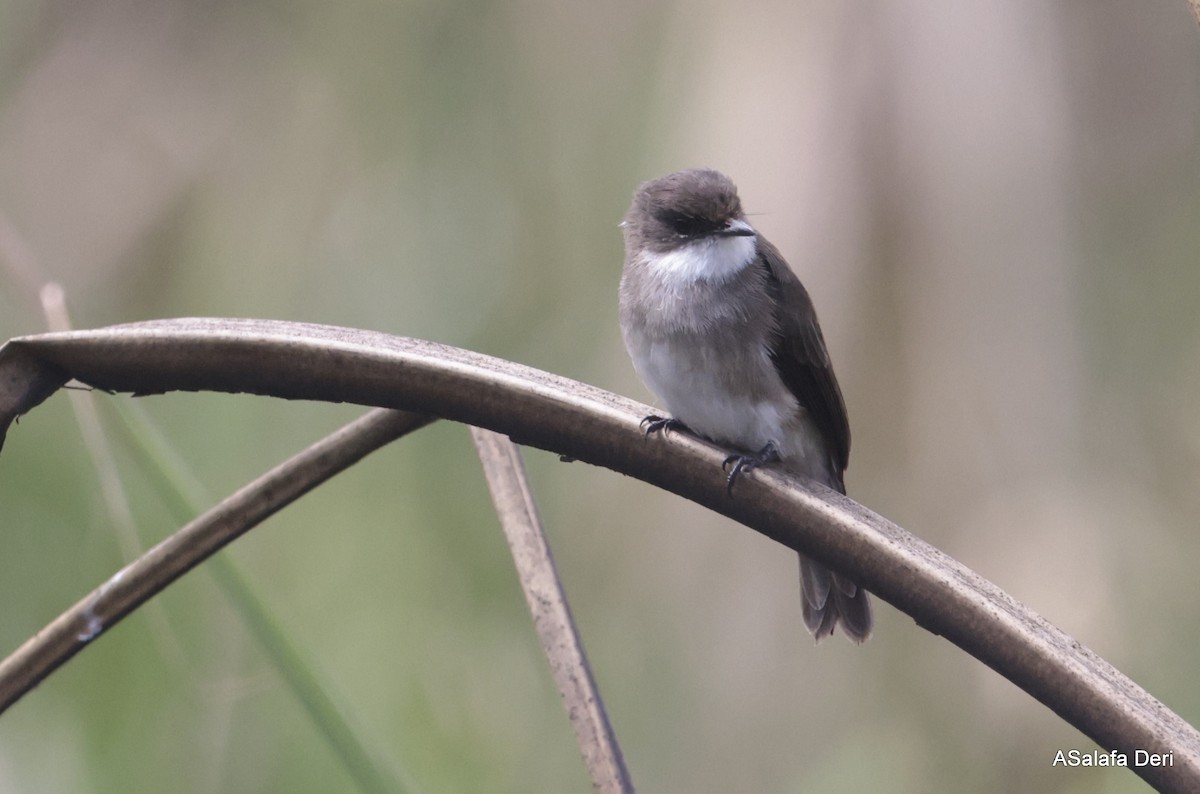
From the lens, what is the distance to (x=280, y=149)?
293 cm

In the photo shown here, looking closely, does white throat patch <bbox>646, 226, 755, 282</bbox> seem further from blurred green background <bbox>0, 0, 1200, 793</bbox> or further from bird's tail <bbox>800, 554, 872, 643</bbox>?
bird's tail <bbox>800, 554, 872, 643</bbox>

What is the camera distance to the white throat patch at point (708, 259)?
216cm

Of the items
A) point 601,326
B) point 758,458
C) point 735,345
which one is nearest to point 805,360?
point 735,345

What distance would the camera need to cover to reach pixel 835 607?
219 centimetres

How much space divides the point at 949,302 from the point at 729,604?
2.23ft

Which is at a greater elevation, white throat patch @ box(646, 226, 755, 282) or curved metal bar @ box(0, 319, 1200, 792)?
white throat patch @ box(646, 226, 755, 282)

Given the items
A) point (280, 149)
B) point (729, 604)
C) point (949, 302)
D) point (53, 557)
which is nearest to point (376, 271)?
point (280, 149)

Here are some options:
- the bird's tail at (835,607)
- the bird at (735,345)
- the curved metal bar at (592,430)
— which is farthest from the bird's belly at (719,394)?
the curved metal bar at (592,430)

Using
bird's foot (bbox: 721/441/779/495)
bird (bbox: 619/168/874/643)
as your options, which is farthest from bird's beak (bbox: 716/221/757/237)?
bird's foot (bbox: 721/441/779/495)

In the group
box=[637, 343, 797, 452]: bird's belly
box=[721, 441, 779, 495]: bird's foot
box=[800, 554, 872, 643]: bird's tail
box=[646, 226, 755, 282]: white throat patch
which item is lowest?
box=[800, 554, 872, 643]: bird's tail

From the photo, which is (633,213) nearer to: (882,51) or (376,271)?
(882,51)

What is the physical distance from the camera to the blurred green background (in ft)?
6.86

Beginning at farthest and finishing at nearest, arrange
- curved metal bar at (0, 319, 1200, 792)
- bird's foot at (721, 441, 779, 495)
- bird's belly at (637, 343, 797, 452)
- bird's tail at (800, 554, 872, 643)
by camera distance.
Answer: bird's tail at (800, 554, 872, 643)
bird's belly at (637, 343, 797, 452)
bird's foot at (721, 441, 779, 495)
curved metal bar at (0, 319, 1200, 792)

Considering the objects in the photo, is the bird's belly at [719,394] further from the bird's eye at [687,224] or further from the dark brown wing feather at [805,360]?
the bird's eye at [687,224]
